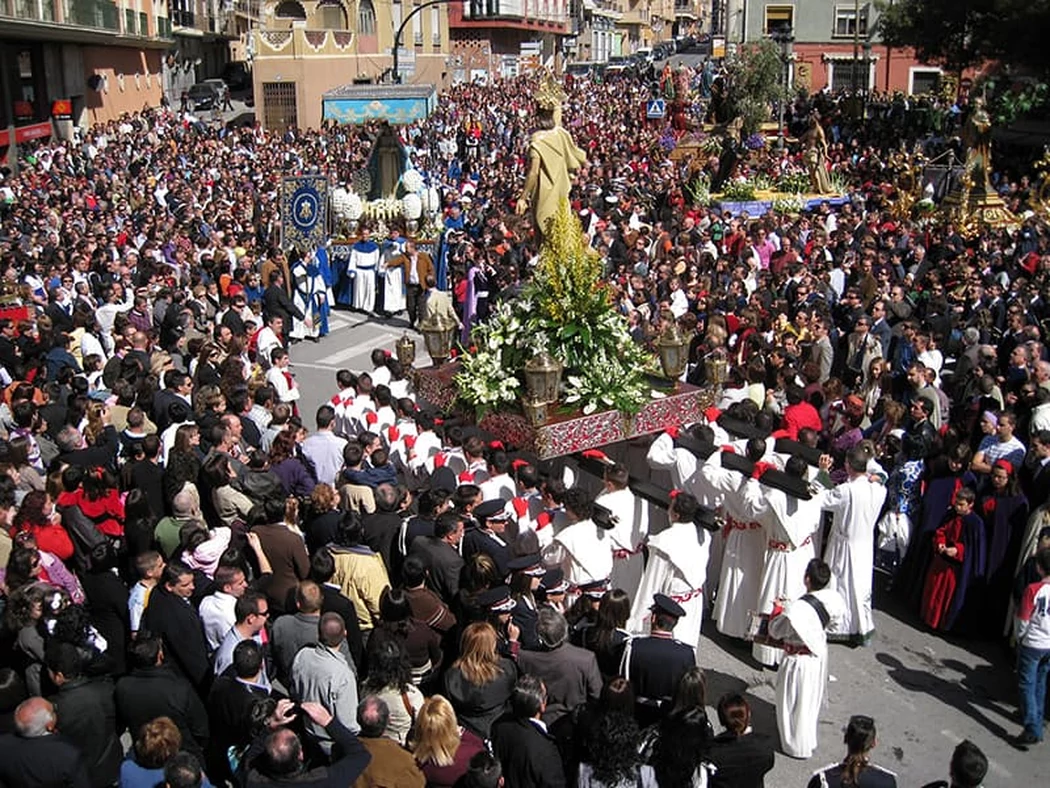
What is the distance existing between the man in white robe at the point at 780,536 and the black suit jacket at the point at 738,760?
2.57 metres

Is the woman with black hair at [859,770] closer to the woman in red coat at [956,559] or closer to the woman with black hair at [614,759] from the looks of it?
the woman with black hair at [614,759]

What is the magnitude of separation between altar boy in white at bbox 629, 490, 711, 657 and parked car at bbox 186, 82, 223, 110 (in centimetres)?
4745

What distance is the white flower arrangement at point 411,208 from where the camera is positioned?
19562 millimetres

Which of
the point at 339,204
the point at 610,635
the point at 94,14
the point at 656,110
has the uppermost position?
the point at 94,14

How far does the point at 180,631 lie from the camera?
6137 mm

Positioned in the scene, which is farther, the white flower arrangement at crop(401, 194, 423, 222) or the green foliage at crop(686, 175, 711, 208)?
the green foliage at crop(686, 175, 711, 208)

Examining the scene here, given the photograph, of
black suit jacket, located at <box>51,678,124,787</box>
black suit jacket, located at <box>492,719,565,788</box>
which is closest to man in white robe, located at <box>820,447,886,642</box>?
black suit jacket, located at <box>492,719,565,788</box>

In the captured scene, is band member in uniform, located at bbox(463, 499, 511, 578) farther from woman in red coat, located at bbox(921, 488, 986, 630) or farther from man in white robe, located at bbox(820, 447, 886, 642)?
woman in red coat, located at bbox(921, 488, 986, 630)

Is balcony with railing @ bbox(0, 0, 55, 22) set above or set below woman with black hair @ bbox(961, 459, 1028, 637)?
above

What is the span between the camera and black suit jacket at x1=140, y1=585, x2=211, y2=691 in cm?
614

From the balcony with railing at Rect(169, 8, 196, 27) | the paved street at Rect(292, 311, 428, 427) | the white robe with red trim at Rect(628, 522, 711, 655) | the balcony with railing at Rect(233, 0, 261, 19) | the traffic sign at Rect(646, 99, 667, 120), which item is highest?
the balcony with railing at Rect(233, 0, 261, 19)

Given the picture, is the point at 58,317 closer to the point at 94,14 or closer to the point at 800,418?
the point at 800,418

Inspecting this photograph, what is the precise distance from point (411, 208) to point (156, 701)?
14840 mm

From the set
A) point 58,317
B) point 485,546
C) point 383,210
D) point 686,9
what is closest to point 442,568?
point 485,546
